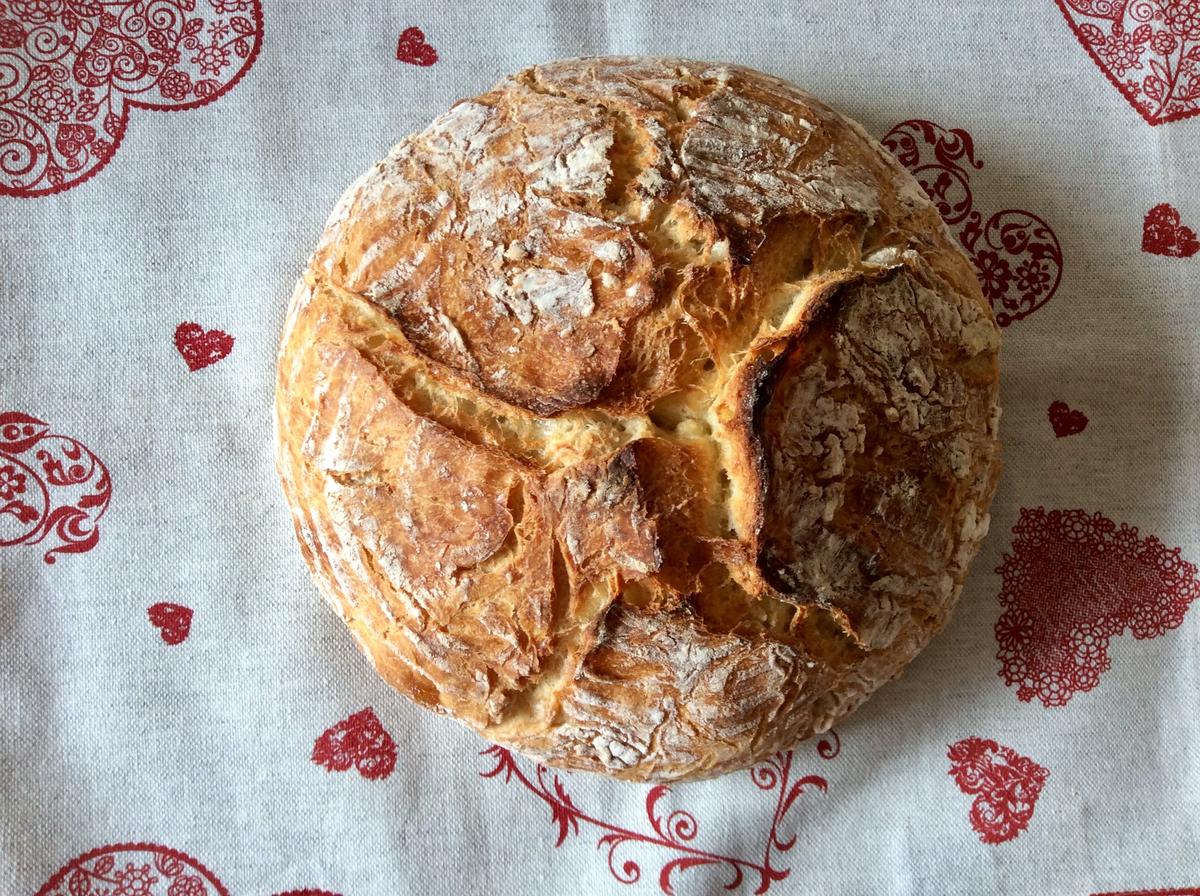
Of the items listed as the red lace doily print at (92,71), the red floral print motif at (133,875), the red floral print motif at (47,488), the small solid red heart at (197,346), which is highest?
the red lace doily print at (92,71)

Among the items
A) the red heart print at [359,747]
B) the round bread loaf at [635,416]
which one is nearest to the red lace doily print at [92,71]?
the round bread loaf at [635,416]

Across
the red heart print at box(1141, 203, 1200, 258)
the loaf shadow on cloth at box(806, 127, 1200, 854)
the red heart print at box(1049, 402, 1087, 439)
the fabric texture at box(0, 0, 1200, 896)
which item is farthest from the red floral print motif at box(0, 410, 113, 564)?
the red heart print at box(1141, 203, 1200, 258)

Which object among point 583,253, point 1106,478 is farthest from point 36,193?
point 1106,478

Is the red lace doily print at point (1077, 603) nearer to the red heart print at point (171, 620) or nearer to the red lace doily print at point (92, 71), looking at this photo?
the red heart print at point (171, 620)

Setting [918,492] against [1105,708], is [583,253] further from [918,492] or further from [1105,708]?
[1105,708]

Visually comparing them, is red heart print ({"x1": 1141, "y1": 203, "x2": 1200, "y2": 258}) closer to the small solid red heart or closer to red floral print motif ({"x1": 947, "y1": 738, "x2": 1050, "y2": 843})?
red floral print motif ({"x1": 947, "y1": 738, "x2": 1050, "y2": 843})

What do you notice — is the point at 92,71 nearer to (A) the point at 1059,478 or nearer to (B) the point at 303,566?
(B) the point at 303,566

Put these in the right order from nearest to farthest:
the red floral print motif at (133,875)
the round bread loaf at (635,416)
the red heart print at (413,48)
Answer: the round bread loaf at (635,416), the red floral print motif at (133,875), the red heart print at (413,48)
